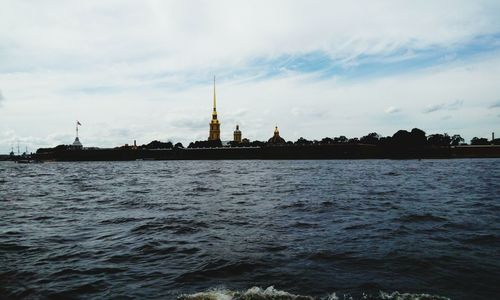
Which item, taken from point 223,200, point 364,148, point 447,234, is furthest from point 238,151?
point 447,234

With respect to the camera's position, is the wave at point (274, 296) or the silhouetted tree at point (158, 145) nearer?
the wave at point (274, 296)

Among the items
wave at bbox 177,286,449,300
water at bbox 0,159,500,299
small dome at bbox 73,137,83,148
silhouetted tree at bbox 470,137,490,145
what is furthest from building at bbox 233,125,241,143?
wave at bbox 177,286,449,300

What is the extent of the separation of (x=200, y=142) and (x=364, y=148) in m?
81.0

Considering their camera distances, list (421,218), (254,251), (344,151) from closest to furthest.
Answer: (254,251), (421,218), (344,151)

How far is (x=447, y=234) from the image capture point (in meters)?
11.5

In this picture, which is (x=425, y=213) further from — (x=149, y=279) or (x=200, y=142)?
(x=200, y=142)

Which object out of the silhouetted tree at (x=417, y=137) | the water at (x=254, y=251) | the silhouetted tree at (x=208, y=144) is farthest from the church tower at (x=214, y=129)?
the water at (x=254, y=251)

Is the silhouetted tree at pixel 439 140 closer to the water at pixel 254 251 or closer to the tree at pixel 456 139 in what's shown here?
the tree at pixel 456 139

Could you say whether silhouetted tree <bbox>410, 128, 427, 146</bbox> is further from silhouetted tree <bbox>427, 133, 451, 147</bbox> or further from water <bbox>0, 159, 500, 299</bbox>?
water <bbox>0, 159, 500, 299</bbox>

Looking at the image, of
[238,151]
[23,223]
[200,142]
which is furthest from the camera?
[200,142]

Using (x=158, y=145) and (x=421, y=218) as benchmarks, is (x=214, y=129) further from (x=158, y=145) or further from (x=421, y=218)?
(x=421, y=218)

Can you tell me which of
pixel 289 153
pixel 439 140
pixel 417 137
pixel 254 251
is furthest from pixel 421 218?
pixel 439 140

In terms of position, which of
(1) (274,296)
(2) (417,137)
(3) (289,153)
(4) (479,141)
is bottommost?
(1) (274,296)

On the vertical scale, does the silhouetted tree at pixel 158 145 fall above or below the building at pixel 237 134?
below
